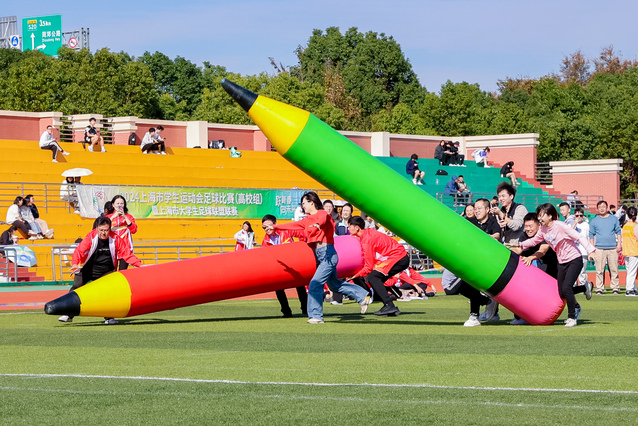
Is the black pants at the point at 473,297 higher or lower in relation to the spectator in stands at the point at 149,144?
lower

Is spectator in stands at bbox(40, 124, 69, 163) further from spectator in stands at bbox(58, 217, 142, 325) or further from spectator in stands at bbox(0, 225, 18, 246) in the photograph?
spectator in stands at bbox(58, 217, 142, 325)

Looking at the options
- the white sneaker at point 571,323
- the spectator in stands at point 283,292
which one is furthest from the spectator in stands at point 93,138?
the white sneaker at point 571,323

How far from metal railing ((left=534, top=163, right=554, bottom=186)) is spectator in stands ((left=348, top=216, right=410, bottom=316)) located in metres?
33.2

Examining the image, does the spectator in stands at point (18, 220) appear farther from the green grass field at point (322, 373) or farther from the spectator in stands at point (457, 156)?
the spectator in stands at point (457, 156)

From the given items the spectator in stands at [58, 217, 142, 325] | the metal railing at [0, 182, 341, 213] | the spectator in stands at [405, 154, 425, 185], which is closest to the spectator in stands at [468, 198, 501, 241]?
the spectator in stands at [58, 217, 142, 325]

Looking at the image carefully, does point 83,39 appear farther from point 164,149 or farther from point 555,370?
point 555,370

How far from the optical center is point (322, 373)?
27.8 feet

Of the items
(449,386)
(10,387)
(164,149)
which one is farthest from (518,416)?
(164,149)

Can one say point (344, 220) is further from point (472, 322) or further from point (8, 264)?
point (8, 264)

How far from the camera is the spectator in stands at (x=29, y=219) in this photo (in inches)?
1030

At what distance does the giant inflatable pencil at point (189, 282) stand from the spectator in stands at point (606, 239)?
8.89 m

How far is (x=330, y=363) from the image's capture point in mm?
9188

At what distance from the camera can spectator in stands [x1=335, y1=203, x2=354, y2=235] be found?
19.6 m

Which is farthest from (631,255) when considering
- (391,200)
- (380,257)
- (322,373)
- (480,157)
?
(480,157)
